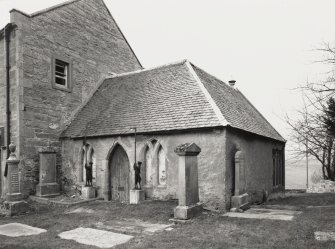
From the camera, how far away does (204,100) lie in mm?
11062

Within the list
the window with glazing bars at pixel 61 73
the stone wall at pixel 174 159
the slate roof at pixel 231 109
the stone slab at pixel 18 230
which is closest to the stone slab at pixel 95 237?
the stone slab at pixel 18 230

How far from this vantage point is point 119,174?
1251 cm

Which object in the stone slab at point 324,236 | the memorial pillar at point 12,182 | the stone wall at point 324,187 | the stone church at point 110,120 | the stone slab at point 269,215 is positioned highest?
the stone church at point 110,120

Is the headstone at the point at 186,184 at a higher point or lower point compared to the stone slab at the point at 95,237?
higher

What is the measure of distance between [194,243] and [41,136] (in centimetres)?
959

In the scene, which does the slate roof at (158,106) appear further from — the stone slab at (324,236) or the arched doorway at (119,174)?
the stone slab at (324,236)

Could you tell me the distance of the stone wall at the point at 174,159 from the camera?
9906 mm

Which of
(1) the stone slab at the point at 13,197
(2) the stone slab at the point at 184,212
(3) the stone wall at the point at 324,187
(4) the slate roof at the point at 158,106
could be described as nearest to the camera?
(2) the stone slab at the point at 184,212

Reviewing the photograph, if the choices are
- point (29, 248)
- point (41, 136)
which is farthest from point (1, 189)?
point (29, 248)

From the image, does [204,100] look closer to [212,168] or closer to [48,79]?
[212,168]

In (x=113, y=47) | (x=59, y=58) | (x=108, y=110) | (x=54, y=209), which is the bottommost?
(x=54, y=209)

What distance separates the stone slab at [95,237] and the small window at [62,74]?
8.57 metres

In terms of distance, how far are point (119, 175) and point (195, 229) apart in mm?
5915

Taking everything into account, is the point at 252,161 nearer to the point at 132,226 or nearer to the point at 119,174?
the point at 119,174
